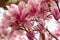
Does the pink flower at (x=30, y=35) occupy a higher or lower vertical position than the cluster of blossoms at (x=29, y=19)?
lower

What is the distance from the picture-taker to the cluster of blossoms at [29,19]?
904 millimetres

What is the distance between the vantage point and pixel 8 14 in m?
0.90

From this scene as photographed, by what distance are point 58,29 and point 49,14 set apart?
0.09 m

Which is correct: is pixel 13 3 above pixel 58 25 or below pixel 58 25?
above

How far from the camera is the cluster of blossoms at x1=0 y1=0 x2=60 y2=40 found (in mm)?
904

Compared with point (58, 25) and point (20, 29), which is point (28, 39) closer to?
point (20, 29)

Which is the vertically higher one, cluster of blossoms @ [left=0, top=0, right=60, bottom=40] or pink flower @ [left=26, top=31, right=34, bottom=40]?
cluster of blossoms @ [left=0, top=0, right=60, bottom=40]

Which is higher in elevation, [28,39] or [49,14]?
[49,14]

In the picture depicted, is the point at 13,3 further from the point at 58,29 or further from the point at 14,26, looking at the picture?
the point at 58,29

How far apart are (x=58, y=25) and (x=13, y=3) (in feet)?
0.84

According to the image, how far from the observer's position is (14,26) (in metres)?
0.92

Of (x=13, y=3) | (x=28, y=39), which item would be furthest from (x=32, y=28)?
(x=13, y=3)

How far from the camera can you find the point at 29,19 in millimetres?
921

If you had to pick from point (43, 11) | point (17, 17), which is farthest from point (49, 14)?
point (17, 17)
